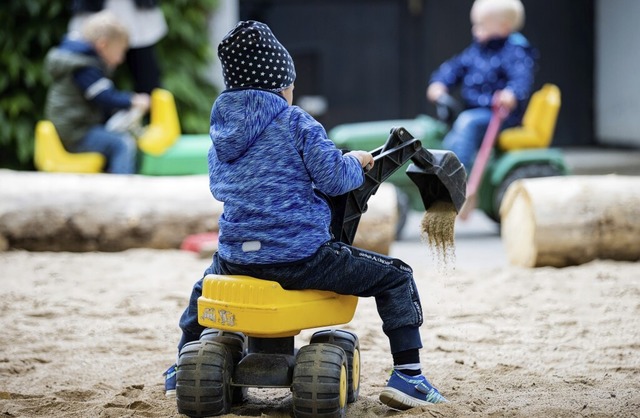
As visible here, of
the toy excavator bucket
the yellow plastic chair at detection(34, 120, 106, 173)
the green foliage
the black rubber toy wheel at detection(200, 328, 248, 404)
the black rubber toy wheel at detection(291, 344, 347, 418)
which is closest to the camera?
the black rubber toy wheel at detection(291, 344, 347, 418)

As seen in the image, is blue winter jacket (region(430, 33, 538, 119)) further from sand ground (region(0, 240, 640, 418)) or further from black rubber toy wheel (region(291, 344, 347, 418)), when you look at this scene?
black rubber toy wheel (region(291, 344, 347, 418))

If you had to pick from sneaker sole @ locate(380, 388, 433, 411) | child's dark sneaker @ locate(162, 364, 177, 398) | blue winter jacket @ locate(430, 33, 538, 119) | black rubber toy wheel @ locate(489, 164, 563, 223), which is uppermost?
blue winter jacket @ locate(430, 33, 538, 119)

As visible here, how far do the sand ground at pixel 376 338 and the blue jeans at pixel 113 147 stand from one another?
1132mm

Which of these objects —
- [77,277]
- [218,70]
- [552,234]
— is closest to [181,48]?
[218,70]

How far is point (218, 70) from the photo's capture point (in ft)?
31.2

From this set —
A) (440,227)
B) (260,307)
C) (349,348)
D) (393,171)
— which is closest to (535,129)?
(440,227)

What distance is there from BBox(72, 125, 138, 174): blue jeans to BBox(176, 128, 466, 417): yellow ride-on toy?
160 inches

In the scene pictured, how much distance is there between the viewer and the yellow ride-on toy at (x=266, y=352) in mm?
2881

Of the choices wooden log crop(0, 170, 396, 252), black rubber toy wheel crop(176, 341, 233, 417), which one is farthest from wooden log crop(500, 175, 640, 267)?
black rubber toy wheel crop(176, 341, 233, 417)

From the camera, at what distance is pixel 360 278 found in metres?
3.00

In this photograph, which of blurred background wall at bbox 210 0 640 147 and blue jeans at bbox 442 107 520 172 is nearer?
blue jeans at bbox 442 107 520 172

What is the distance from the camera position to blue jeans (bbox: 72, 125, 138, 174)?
23.2 feet

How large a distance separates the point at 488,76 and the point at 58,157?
3037 millimetres

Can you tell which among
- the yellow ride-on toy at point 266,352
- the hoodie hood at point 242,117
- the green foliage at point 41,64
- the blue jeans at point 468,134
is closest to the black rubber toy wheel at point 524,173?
the blue jeans at point 468,134
